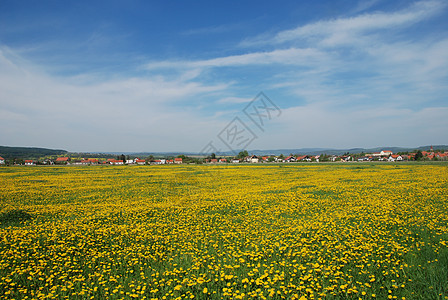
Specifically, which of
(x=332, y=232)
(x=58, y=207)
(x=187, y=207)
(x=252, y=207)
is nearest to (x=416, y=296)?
(x=332, y=232)

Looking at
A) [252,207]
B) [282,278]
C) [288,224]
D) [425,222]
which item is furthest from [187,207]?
[425,222]

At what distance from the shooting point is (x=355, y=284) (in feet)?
18.0

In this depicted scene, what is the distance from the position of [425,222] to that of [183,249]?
9.09 metres

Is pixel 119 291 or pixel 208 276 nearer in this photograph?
pixel 119 291

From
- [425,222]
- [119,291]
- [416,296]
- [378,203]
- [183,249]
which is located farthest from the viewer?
[378,203]

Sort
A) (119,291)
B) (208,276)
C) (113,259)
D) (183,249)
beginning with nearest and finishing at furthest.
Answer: (119,291), (208,276), (113,259), (183,249)

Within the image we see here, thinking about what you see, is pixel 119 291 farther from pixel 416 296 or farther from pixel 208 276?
pixel 416 296

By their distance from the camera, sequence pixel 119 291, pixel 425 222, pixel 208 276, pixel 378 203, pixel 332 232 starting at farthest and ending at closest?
pixel 378 203 → pixel 425 222 → pixel 332 232 → pixel 208 276 → pixel 119 291

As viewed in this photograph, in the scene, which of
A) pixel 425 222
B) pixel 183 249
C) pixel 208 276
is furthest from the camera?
pixel 425 222

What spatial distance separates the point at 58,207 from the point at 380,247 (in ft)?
50.4

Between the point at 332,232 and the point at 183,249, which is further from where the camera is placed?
the point at 332,232

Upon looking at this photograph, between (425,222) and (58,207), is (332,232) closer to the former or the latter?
(425,222)

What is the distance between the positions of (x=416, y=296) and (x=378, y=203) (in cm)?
984

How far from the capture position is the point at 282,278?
17.8 ft
